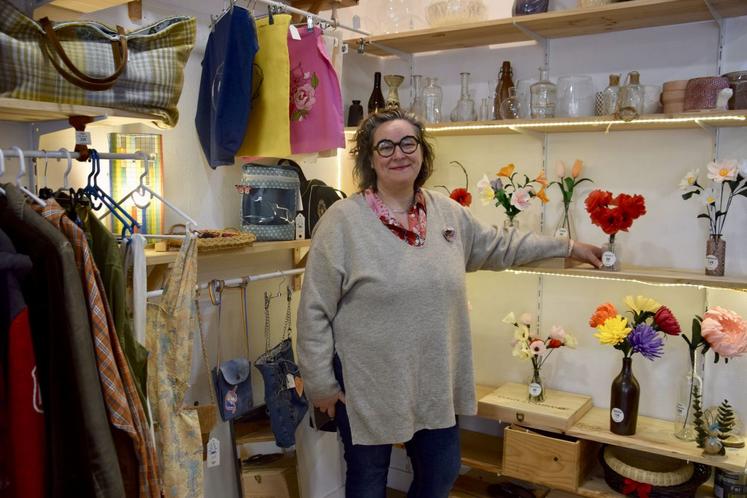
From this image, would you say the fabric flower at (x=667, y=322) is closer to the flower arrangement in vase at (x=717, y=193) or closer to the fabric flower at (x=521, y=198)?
the flower arrangement in vase at (x=717, y=193)

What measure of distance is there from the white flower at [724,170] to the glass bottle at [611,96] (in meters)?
0.39

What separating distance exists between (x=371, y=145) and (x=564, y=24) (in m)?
0.93

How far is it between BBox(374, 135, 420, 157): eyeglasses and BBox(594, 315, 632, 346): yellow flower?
37.1 inches

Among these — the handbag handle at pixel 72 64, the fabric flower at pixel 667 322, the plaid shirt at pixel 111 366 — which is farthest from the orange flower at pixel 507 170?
the plaid shirt at pixel 111 366

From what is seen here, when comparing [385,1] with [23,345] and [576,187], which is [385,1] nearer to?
[576,187]

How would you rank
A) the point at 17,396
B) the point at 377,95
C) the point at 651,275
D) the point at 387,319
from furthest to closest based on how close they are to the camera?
the point at 377,95 < the point at 651,275 < the point at 387,319 < the point at 17,396

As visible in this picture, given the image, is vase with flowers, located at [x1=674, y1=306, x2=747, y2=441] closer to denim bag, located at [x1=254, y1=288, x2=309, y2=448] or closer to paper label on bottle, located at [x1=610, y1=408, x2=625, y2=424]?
paper label on bottle, located at [x1=610, y1=408, x2=625, y2=424]

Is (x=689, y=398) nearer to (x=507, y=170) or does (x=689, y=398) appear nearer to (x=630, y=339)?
(x=630, y=339)

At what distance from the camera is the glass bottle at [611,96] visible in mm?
2318

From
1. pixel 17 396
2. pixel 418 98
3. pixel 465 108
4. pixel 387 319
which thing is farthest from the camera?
pixel 418 98

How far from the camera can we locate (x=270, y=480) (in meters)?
2.53

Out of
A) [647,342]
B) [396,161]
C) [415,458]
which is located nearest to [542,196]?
[647,342]

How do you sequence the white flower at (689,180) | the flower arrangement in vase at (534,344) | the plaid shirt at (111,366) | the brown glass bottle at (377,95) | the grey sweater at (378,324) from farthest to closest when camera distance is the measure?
the brown glass bottle at (377,95) → the flower arrangement in vase at (534,344) → the white flower at (689,180) → the grey sweater at (378,324) → the plaid shirt at (111,366)

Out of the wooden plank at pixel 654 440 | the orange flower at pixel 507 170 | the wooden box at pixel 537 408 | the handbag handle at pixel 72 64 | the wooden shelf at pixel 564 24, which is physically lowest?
the wooden plank at pixel 654 440
